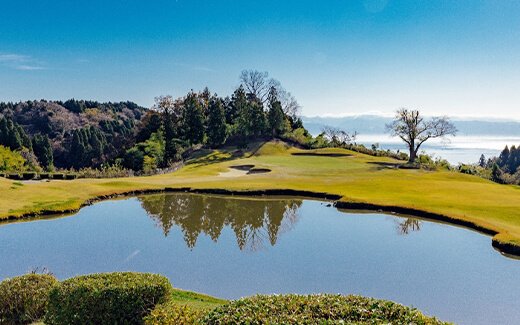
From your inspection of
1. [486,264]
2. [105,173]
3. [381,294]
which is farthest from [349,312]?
[105,173]

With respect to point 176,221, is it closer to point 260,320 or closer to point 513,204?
point 260,320

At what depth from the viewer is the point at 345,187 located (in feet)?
119

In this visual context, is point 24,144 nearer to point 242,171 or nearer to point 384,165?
point 242,171

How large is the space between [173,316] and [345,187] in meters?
30.6

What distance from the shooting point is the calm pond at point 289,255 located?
43.0 feet

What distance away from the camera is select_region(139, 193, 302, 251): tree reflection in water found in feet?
68.4

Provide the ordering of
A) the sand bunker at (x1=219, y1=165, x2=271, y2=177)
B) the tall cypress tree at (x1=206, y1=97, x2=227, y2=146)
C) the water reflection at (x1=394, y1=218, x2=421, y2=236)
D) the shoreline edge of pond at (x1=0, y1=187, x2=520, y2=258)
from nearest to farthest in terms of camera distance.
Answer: the shoreline edge of pond at (x1=0, y1=187, x2=520, y2=258) → the water reflection at (x1=394, y1=218, x2=421, y2=236) → the sand bunker at (x1=219, y1=165, x2=271, y2=177) → the tall cypress tree at (x1=206, y1=97, x2=227, y2=146)

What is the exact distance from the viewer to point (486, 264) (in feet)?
52.1

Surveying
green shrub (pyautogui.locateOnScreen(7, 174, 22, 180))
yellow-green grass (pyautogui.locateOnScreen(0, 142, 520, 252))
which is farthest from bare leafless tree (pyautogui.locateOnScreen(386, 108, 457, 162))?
green shrub (pyautogui.locateOnScreen(7, 174, 22, 180))

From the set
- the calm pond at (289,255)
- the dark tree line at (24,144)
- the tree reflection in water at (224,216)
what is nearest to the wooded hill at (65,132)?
the dark tree line at (24,144)

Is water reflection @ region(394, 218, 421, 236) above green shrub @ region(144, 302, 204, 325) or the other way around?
the other way around

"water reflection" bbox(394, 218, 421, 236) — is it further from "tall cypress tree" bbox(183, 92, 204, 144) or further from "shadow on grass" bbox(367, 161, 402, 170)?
"tall cypress tree" bbox(183, 92, 204, 144)

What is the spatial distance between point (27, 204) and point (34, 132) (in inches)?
4606

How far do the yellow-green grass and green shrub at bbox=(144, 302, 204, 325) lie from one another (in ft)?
58.5
